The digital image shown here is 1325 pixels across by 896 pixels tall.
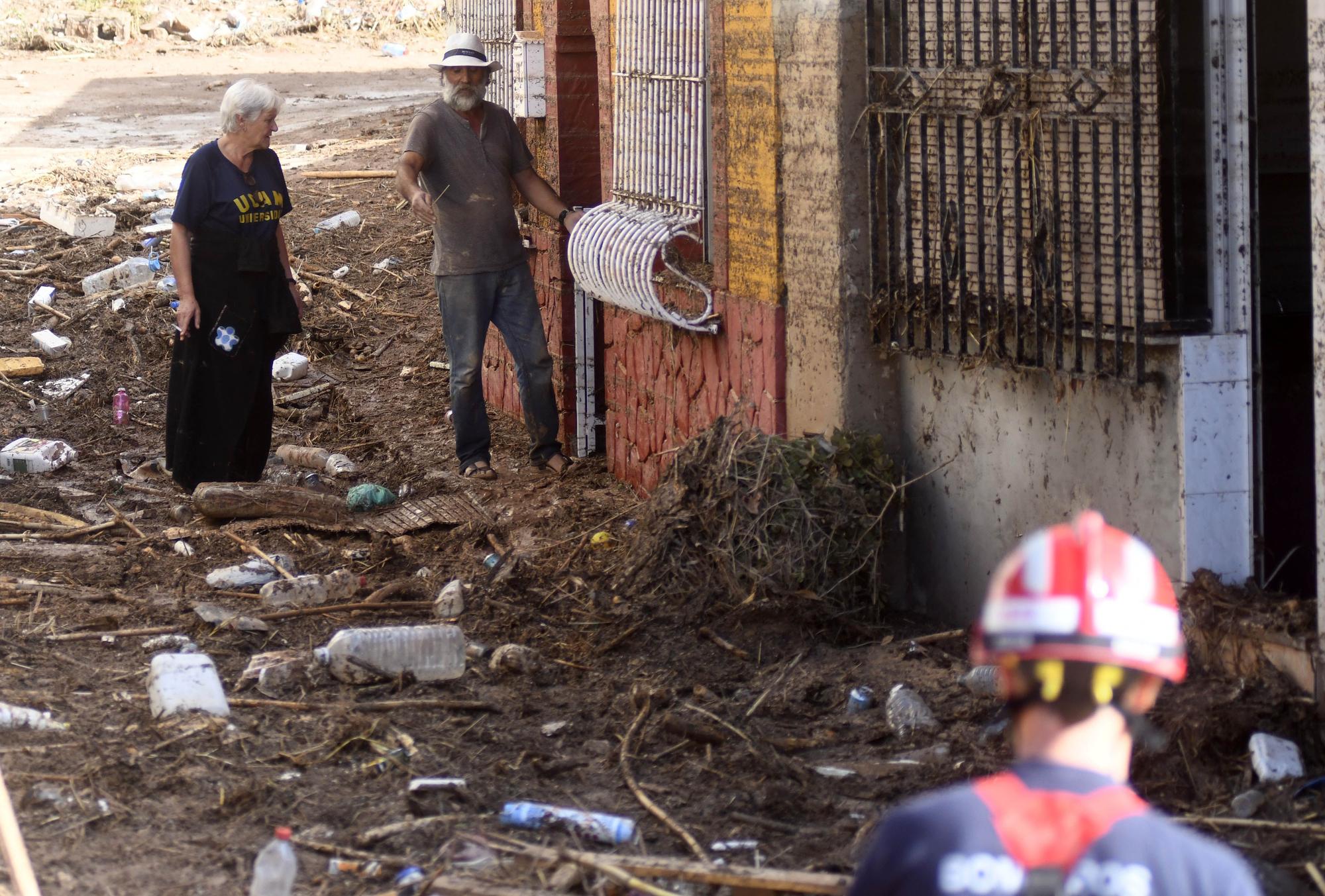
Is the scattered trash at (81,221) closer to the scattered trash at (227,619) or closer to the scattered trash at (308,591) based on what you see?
the scattered trash at (308,591)

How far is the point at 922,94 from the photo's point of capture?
5715 millimetres

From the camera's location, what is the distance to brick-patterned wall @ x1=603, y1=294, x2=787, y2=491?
6.82 metres

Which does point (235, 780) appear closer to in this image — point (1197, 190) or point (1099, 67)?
point (1099, 67)

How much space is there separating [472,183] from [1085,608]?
7.15 m

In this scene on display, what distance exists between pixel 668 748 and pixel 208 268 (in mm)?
4310

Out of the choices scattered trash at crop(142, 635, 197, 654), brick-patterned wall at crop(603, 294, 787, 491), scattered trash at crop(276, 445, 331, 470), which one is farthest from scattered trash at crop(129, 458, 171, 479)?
scattered trash at crop(142, 635, 197, 654)

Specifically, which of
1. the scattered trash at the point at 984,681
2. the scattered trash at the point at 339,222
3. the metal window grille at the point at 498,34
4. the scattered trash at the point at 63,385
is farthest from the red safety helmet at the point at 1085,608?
the scattered trash at the point at 339,222

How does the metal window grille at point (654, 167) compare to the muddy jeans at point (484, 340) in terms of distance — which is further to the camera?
the muddy jeans at point (484, 340)

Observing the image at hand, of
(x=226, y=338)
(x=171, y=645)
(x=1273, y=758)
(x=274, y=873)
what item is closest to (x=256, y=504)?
(x=226, y=338)

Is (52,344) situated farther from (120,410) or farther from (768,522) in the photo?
(768,522)

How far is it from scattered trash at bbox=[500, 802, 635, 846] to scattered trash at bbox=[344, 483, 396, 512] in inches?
169

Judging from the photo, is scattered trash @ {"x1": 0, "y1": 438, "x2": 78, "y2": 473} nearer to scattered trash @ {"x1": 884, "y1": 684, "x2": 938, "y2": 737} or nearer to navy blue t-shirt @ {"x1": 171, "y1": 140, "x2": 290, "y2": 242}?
navy blue t-shirt @ {"x1": 171, "y1": 140, "x2": 290, "y2": 242}

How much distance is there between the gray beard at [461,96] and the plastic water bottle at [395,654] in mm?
3685

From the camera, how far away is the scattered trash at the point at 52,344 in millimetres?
11836
